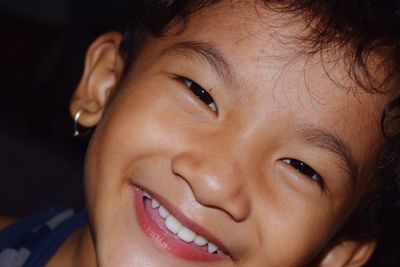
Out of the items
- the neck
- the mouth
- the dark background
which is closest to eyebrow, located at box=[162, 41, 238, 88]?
the mouth

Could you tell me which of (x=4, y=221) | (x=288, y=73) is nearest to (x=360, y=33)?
(x=288, y=73)

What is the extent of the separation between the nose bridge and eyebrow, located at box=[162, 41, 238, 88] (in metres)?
0.09

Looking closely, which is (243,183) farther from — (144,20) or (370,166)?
(144,20)

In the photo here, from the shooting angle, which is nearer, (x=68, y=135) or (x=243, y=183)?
(x=243, y=183)

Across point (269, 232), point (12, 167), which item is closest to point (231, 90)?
point (269, 232)

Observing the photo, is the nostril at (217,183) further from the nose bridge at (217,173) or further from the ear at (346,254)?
the ear at (346,254)

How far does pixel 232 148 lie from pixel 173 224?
18 cm

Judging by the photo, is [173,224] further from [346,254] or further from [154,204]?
[346,254]

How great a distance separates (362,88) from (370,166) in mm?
174

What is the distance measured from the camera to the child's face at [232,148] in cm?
88

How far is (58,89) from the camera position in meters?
2.07

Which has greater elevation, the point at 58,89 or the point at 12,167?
the point at 58,89

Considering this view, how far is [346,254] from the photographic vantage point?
4.07ft

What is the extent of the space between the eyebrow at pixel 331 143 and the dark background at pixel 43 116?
675 millimetres
